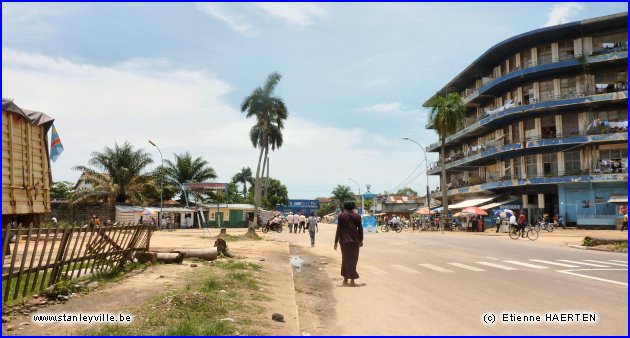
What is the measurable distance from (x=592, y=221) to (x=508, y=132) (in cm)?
1246

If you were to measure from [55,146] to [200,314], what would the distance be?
12179 millimetres

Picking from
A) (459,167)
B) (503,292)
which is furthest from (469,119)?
(503,292)

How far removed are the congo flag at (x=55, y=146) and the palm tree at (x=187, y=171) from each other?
4408cm

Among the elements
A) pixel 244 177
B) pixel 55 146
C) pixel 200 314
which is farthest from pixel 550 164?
pixel 244 177

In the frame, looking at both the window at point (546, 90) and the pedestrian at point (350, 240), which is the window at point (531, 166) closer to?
the window at point (546, 90)

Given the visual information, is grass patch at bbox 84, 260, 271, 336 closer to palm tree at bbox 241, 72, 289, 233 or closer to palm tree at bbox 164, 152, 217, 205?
palm tree at bbox 241, 72, 289, 233

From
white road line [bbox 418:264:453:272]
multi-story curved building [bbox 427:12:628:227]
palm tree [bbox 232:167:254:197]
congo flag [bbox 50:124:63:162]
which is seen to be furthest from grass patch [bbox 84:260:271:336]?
palm tree [bbox 232:167:254:197]

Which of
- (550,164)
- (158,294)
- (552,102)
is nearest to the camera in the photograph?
(158,294)

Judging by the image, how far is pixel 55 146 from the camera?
16312mm

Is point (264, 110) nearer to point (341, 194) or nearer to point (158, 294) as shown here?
point (158, 294)

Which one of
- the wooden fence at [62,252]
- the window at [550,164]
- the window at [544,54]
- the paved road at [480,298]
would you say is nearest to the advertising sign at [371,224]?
the window at [550,164]

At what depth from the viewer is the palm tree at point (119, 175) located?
50.9 metres

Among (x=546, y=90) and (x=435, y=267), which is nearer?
(x=435, y=267)

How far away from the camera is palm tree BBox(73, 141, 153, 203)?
50.9 metres
